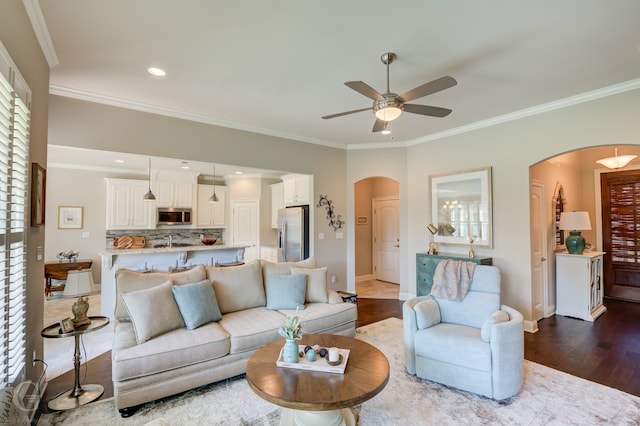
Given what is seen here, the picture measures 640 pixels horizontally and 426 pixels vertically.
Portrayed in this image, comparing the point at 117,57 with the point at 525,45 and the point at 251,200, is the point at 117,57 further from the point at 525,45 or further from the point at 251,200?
the point at 251,200

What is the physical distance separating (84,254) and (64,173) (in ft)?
5.85

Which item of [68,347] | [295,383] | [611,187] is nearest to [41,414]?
[68,347]

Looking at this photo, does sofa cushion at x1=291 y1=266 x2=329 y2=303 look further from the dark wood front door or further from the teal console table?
the dark wood front door

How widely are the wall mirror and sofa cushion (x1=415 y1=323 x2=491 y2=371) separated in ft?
7.14

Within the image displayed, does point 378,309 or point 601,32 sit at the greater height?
point 601,32

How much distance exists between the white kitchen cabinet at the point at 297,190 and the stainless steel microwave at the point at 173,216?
284 cm

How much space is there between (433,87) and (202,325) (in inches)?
115

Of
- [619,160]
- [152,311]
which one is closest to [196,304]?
[152,311]

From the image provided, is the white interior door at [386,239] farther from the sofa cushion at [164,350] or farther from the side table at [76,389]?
the side table at [76,389]

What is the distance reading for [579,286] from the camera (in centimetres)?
459

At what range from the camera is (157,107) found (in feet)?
13.2

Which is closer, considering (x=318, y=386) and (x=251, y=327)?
(x=318, y=386)

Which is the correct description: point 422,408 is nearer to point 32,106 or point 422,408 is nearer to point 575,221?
point 32,106

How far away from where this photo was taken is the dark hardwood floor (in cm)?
284
